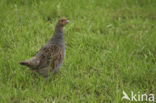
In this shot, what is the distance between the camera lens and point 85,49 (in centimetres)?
507

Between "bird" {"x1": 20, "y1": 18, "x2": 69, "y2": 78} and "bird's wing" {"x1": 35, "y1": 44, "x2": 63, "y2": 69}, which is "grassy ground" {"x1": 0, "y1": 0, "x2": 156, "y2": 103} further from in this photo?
"bird's wing" {"x1": 35, "y1": 44, "x2": 63, "y2": 69}

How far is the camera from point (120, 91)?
3881 mm

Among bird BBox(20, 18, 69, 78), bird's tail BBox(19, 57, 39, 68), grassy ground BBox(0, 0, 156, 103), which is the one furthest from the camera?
bird BBox(20, 18, 69, 78)

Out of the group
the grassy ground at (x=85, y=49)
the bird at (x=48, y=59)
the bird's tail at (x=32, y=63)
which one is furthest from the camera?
the bird at (x=48, y=59)

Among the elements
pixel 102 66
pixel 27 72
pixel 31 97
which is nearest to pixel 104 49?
pixel 102 66

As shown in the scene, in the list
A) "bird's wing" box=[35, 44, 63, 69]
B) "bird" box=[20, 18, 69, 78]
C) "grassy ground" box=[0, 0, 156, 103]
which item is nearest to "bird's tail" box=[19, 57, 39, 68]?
"bird" box=[20, 18, 69, 78]

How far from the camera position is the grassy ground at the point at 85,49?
12.5 feet

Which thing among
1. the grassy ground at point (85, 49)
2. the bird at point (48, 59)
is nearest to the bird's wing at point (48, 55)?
the bird at point (48, 59)

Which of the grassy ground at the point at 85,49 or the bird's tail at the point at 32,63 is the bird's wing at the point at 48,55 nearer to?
the bird's tail at the point at 32,63

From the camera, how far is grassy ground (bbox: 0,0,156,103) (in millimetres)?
3814

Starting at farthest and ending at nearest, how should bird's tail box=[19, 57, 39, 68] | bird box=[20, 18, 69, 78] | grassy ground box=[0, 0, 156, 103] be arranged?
bird box=[20, 18, 69, 78] → grassy ground box=[0, 0, 156, 103] → bird's tail box=[19, 57, 39, 68]

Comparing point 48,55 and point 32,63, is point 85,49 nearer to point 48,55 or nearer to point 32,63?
point 48,55

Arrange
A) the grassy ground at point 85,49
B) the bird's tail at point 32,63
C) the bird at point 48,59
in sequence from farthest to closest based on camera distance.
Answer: the bird at point 48,59, the grassy ground at point 85,49, the bird's tail at point 32,63

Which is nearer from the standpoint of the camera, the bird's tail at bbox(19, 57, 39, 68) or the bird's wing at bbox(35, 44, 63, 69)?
the bird's tail at bbox(19, 57, 39, 68)
